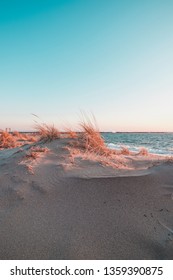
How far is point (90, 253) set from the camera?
177cm

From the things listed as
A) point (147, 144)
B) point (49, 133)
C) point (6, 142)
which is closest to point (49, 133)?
point (49, 133)

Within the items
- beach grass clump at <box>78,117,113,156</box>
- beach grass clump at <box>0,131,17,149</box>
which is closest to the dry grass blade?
beach grass clump at <box>78,117,113,156</box>

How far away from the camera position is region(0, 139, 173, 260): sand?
181 cm

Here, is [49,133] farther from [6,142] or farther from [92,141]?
[6,142]

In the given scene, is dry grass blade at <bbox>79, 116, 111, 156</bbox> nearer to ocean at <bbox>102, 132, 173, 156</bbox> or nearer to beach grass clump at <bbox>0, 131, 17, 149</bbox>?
ocean at <bbox>102, 132, 173, 156</bbox>

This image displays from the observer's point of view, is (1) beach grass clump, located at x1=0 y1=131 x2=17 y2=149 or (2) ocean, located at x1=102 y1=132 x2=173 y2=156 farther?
(2) ocean, located at x1=102 y1=132 x2=173 y2=156

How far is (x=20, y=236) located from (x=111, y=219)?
0.80 metres

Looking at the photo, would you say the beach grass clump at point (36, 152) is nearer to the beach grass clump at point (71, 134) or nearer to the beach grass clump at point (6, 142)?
the beach grass clump at point (71, 134)

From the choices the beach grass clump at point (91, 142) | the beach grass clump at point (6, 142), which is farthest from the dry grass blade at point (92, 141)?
the beach grass clump at point (6, 142)

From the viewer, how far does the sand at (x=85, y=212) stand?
5.95 feet

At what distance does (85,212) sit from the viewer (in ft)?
7.52

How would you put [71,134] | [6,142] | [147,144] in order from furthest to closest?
[147,144] → [6,142] → [71,134]

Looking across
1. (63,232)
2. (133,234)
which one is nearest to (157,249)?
(133,234)
